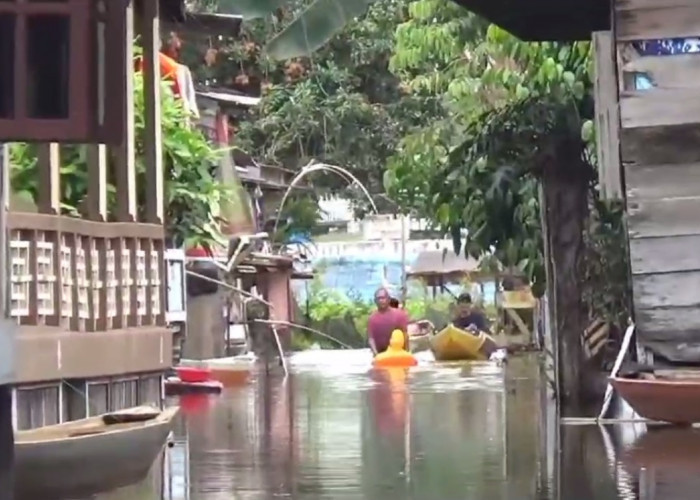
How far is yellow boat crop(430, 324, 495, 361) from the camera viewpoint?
95.7 feet

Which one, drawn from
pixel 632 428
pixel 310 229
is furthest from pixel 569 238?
pixel 310 229

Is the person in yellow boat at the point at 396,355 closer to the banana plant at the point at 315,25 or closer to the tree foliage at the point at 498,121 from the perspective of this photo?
the tree foliage at the point at 498,121

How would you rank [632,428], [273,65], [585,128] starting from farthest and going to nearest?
1. [273,65]
2. [585,128]
3. [632,428]

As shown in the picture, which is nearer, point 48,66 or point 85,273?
point 48,66

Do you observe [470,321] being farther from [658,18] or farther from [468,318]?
[658,18]

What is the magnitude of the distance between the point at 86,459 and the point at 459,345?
19479 mm

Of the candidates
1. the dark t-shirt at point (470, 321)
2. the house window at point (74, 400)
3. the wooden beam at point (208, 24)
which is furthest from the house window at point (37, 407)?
the dark t-shirt at point (470, 321)

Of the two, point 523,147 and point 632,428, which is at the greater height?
point 523,147

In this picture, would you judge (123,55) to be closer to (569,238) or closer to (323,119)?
(569,238)

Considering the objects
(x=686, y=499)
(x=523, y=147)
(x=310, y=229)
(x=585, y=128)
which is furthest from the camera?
(x=310, y=229)

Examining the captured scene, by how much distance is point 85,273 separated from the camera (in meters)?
11.8

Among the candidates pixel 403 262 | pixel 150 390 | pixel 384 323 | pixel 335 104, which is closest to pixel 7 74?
pixel 150 390

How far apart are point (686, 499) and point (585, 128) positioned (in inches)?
235

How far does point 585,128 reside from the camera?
14547 mm
